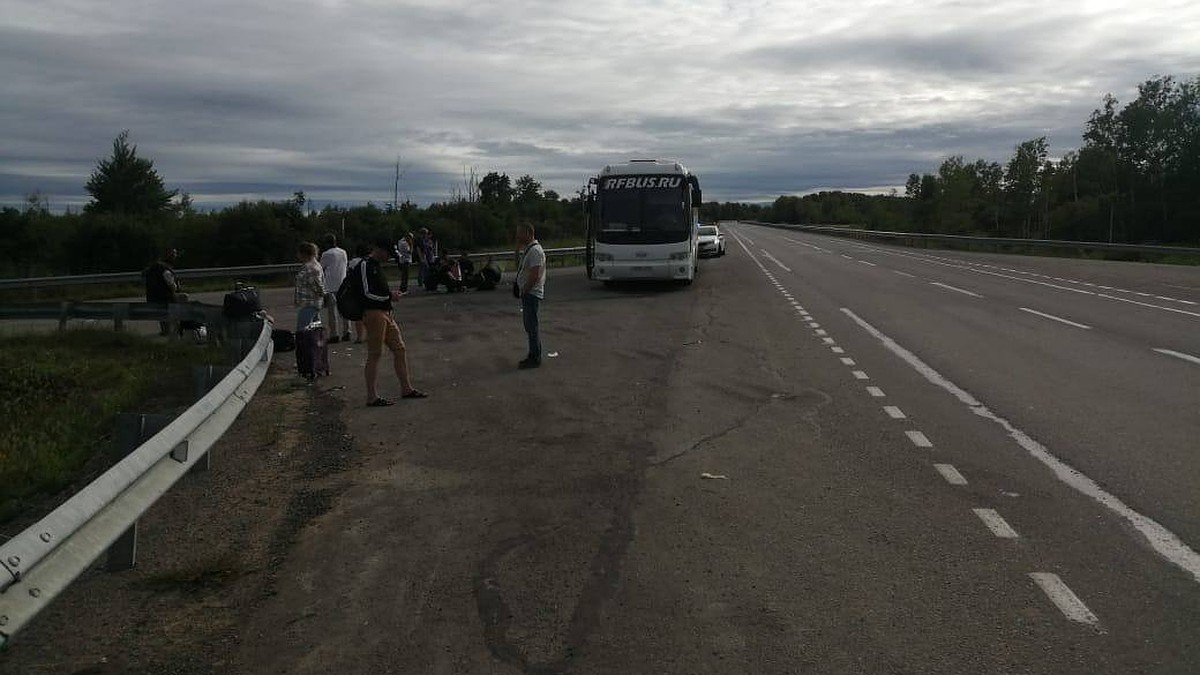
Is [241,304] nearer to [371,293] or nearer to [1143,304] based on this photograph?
[371,293]

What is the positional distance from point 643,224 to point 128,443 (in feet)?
69.4

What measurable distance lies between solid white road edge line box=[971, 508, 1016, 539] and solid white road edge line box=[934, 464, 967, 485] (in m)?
0.67

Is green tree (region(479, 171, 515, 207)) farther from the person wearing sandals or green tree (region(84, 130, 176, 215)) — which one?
the person wearing sandals

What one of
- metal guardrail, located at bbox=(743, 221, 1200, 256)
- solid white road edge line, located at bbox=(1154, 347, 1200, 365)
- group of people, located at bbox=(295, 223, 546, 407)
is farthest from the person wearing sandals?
metal guardrail, located at bbox=(743, 221, 1200, 256)

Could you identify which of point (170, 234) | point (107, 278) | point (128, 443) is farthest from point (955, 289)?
point (170, 234)

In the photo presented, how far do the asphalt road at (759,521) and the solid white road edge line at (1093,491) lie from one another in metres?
0.03

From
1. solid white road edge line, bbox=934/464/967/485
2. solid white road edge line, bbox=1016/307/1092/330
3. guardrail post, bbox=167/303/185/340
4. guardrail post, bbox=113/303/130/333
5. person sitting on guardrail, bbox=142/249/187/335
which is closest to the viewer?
solid white road edge line, bbox=934/464/967/485

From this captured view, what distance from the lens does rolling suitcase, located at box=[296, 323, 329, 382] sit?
37.8ft

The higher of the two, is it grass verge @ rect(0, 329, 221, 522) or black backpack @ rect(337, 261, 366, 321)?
black backpack @ rect(337, 261, 366, 321)

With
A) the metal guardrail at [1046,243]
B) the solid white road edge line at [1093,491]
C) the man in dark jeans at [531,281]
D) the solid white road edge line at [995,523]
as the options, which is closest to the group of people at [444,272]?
the man in dark jeans at [531,281]

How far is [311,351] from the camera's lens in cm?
1157

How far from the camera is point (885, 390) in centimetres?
1037

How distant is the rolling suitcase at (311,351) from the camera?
37.8 feet

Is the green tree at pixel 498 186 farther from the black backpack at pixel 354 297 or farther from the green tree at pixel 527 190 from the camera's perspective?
the black backpack at pixel 354 297
